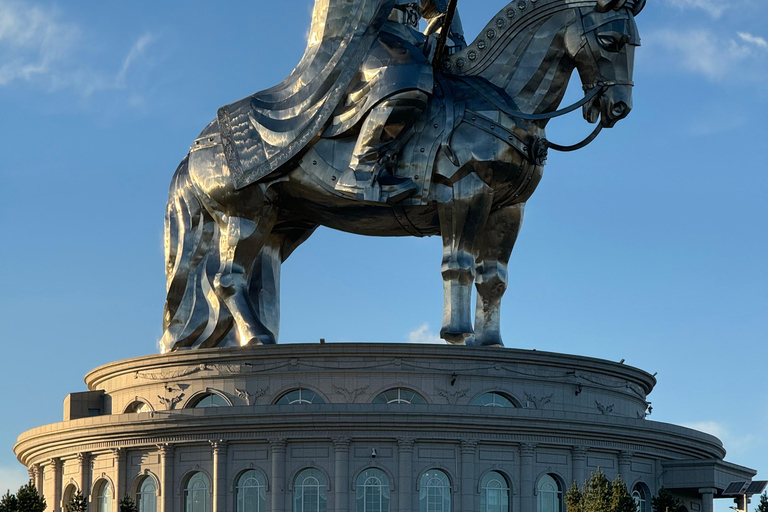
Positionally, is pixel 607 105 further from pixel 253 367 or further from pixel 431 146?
pixel 253 367

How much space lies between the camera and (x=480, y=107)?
1597 inches

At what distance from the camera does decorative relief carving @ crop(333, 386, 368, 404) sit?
1592 inches

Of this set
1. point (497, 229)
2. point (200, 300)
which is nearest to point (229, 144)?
point (200, 300)

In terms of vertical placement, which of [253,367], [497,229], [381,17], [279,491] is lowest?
[279,491]

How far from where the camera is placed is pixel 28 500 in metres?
38.6

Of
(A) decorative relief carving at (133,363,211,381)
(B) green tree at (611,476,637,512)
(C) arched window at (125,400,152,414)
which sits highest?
(A) decorative relief carving at (133,363,211,381)

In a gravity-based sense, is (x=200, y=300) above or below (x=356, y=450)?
above

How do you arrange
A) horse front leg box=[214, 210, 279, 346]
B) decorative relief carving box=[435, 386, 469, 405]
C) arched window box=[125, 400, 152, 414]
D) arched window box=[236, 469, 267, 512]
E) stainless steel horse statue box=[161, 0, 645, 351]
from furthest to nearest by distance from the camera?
arched window box=[125, 400, 152, 414] < horse front leg box=[214, 210, 279, 346] < decorative relief carving box=[435, 386, 469, 405] < stainless steel horse statue box=[161, 0, 645, 351] < arched window box=[236, 469, 267, 512]

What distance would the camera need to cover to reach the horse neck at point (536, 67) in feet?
134

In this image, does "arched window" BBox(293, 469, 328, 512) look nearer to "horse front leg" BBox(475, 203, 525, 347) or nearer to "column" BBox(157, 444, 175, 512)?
"column" BBox(157, 444, 175, 512)

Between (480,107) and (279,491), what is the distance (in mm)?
9823

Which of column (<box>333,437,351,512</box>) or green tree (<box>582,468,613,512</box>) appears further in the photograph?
column (<box>333,437,351,512</box>)

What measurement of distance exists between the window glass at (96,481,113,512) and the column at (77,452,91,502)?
26 cm

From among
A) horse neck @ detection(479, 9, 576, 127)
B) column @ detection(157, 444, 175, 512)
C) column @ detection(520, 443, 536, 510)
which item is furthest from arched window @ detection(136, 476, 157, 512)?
horse neck @ detection(479, 9, 576, 127)
